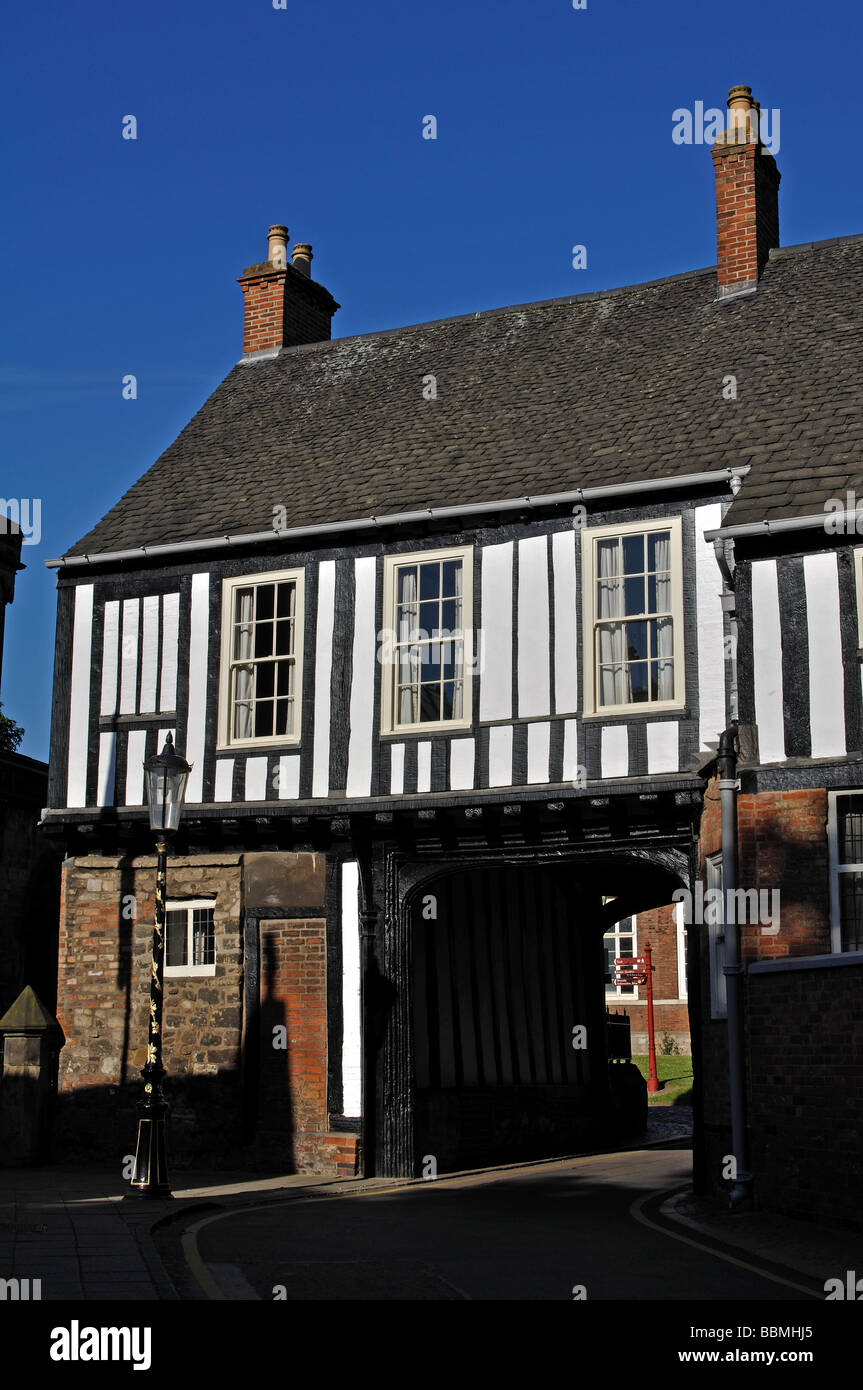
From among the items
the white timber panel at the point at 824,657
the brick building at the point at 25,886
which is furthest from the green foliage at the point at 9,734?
the white timber panel at the point at 824,657

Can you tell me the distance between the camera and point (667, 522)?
15.7m

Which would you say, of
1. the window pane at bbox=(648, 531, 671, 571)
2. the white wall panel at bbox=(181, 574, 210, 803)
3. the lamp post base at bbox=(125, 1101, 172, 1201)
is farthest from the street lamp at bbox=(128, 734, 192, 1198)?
the window pane at bbox=(648, 531, 671, 571)

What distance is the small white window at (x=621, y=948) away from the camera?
125 ft

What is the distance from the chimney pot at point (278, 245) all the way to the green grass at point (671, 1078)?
15746mm

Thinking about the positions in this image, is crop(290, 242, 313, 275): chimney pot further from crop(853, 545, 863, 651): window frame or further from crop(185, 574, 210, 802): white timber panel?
crop(853, 545, 863, 651): window frame

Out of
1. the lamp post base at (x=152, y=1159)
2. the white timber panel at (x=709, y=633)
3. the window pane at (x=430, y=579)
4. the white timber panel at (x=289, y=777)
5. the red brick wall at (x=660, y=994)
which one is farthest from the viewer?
the red brick wall at (x=660, y=994)

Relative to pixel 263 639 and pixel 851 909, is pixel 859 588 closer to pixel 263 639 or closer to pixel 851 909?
pixel 851 909

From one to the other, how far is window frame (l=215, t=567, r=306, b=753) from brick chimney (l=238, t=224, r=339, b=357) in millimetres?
5868

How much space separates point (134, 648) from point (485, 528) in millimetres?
4497

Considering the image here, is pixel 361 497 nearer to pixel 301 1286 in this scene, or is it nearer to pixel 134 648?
pixel 134 648

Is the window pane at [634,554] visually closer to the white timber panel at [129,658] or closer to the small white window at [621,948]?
the white timber panel at [129,658]

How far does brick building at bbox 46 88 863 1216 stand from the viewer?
1415 cm

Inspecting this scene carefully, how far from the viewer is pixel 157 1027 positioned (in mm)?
13359
